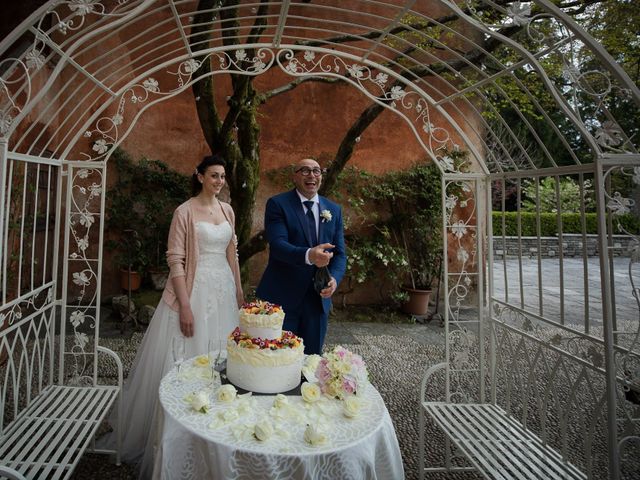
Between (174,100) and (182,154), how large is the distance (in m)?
1.07

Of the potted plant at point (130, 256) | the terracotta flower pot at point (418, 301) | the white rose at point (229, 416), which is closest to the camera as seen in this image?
the white rose at point (229, 416)

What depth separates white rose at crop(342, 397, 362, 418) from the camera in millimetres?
1955

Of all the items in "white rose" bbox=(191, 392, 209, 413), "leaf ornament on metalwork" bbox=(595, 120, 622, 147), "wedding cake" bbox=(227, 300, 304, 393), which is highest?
"leaf ornament on metalwork" bbox=(595, 120, 622, 147)

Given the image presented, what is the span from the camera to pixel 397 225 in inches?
323

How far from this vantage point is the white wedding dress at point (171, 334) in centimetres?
303

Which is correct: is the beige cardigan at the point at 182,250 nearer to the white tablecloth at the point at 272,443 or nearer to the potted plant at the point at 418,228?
the white tablecloth at the point at 272,443

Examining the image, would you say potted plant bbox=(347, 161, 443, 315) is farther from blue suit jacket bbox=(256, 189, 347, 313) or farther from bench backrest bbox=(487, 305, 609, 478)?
blue suit jacket bbox=(256, 189, 347, 313)

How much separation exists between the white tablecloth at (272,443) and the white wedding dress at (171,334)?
0.99m

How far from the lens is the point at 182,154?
797 cm

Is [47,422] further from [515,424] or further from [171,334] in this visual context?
[515,424]

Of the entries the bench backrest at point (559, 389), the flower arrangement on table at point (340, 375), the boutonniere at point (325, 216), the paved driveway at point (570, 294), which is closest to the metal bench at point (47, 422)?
the flower arrangement on table at point (340, 375)

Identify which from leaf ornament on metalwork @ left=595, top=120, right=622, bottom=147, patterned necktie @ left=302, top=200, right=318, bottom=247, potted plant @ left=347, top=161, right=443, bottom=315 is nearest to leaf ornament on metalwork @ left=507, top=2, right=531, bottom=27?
leaf ornament on metalwork @ left=595, top=120, right=622, bottom=147

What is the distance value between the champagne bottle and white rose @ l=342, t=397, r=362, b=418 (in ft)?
3.34

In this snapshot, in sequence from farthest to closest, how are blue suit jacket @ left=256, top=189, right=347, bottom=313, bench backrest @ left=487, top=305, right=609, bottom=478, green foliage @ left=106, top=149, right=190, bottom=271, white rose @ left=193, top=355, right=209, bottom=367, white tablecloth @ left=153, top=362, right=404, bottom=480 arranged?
green foliage @ left=106, top=149, right=190, bottom=271 → blue suit jacket @ left=256, top=189, right=347, bottom=313 → white rose @ left=193, top=355, right=209, bottom=367 → bench backrest @ left=487, top=305, right=609, bottom=478 → white tablecloth @ left=153, top=362, right=404, bottom=480
